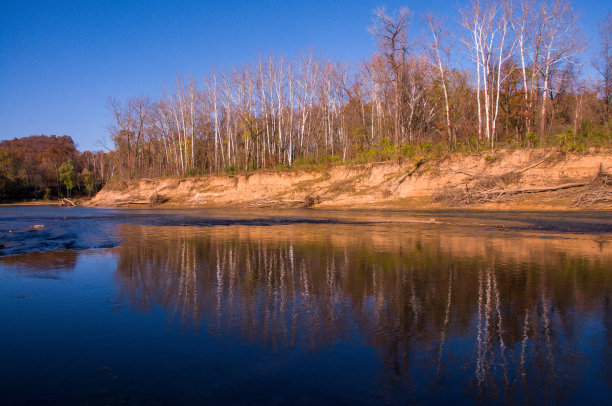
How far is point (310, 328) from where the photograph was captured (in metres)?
5.18

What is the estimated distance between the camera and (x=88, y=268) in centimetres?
939

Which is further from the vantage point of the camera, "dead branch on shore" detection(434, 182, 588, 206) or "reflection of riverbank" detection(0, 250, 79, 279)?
"dead branch on shore" detection(434, 182, 588, 206)

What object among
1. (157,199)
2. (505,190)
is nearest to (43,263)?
(505,190)

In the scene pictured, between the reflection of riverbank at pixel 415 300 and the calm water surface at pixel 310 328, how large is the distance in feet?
0.09

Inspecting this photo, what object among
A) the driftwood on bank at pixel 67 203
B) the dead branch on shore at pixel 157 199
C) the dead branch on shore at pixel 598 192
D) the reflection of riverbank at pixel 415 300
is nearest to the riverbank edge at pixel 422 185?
the dead branch on shore at pixel 157 199

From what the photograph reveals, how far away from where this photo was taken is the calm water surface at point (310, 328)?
11.9 feet

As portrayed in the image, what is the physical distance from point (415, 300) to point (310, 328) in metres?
2.08

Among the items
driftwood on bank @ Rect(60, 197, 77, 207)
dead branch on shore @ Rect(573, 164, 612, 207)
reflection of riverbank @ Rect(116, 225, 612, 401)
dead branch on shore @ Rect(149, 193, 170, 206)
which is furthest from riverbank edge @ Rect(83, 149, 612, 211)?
driftwood on bank @ Rect(60, 197, 77, 207)

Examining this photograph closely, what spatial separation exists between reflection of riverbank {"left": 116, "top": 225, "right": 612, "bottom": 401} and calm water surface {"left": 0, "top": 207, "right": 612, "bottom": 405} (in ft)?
0.09

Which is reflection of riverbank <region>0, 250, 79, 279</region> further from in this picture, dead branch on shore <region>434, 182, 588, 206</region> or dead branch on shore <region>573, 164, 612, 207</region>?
dead branch on shore <region>573, 164, 612, 207</region>

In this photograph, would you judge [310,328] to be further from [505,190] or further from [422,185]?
[422,185]

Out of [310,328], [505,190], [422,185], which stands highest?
[422,185]

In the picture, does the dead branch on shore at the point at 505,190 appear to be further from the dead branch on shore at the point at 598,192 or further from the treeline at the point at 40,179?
the treeline at the point at 40,179

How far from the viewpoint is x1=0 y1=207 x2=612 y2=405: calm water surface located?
3.64m
